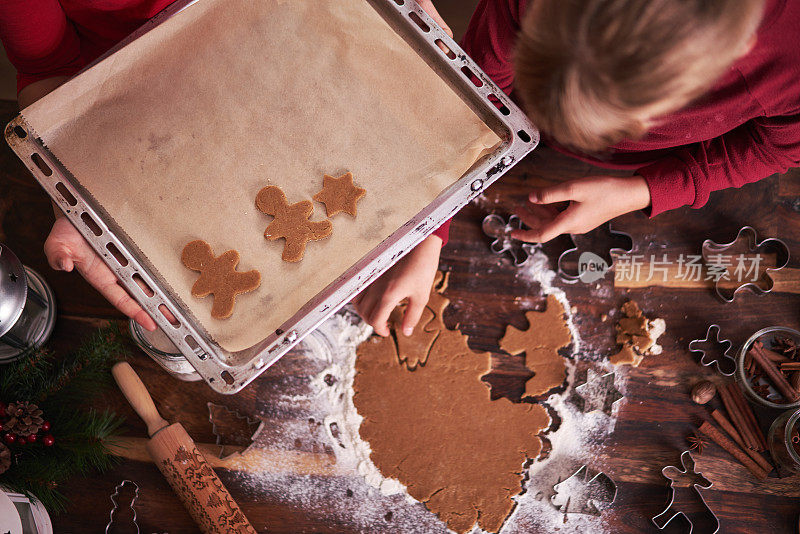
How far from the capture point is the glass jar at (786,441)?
90cm

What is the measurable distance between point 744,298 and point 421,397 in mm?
701

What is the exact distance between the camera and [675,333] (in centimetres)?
100

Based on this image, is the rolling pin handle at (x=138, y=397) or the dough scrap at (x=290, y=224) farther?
the rolling pin handle at (x=138, y=397)

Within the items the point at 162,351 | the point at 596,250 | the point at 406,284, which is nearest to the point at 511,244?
the point at 596,250

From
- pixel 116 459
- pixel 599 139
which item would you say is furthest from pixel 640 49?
pixel 116 459

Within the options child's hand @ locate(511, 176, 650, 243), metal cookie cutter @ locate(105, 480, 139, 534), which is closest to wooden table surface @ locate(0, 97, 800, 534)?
metal cookie cutter @ locate(105, 480, 139, 534)

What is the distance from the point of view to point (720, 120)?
0.78 metres

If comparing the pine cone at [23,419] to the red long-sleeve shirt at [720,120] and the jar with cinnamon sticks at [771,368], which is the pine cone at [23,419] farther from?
the jar with cinnamon sticks at [771,368]

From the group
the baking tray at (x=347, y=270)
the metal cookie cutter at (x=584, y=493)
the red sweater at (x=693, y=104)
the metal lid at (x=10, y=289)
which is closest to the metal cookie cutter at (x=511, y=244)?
the red sweater at (x=693, y=104)

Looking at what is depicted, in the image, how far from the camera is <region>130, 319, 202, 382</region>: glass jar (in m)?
0.87

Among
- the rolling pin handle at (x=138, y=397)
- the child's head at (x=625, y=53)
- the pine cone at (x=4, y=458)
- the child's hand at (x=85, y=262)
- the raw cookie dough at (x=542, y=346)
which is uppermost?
the child's hand at (x=85, y=262)

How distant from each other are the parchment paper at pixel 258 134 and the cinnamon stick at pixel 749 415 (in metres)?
0.74

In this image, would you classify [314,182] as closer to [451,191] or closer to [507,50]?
[451,191]

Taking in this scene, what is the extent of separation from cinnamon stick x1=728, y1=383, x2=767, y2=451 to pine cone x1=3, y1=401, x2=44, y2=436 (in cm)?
126
